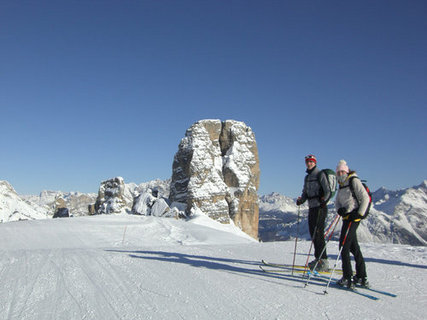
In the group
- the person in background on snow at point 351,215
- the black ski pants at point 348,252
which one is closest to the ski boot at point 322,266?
the person in background on snow at point 351,215

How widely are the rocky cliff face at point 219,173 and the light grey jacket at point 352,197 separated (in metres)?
52.5

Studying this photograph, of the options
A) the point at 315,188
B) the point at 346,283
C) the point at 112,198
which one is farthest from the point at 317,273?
the point at 112,198

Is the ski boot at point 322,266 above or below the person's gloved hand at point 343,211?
below

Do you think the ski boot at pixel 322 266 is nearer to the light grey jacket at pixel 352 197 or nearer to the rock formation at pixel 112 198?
Result: the light grey jacket at pixel 352 197

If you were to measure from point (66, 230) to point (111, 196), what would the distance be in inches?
1495

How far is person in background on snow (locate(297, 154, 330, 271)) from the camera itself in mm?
5742

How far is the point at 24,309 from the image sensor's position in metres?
3.96

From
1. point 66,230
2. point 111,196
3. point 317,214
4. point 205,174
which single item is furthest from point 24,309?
point 205,174

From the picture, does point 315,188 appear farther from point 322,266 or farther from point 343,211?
point 322,266

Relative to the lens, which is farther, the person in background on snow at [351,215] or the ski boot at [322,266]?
the ski boot at [322,266]

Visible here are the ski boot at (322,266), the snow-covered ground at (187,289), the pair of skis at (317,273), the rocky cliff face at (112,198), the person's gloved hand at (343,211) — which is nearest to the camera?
the snow-covered ground at (187,289)

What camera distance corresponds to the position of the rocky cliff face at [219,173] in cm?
5941

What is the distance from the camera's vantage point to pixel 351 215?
16.3 feet

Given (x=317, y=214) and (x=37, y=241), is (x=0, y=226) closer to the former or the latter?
(x=37, y=241)
